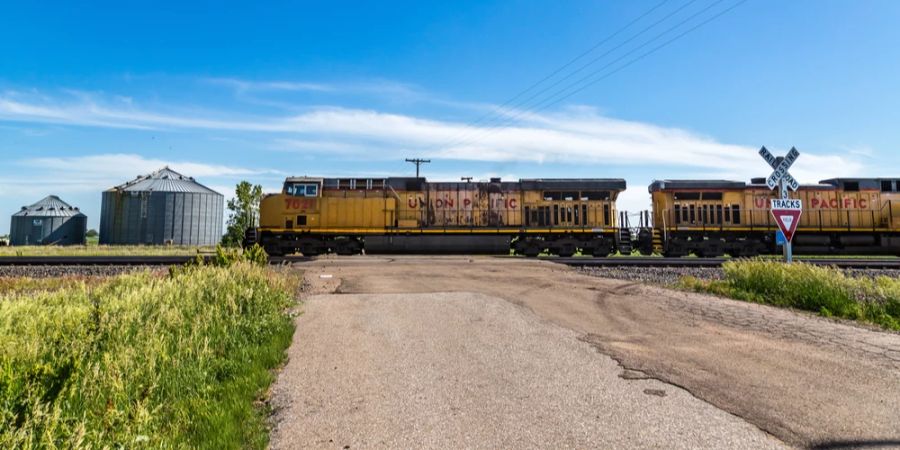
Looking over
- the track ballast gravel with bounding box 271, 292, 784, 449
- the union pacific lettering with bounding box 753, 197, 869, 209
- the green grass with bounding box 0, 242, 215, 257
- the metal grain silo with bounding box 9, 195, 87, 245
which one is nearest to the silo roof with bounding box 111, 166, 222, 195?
the metal grain silo with bounding box 9, 195, 87, 245

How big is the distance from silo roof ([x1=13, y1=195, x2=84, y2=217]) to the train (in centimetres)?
4867

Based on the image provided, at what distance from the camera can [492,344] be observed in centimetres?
521

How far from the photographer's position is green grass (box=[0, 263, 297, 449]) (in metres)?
2.60

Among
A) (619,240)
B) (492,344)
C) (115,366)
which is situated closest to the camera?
(115,366)

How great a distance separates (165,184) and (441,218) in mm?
41580

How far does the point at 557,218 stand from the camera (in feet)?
68.9

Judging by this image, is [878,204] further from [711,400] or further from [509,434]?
[509,434]

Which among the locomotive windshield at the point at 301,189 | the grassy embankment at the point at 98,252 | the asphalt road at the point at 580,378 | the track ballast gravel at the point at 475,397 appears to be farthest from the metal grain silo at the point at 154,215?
the track ballast gravel at the point at 475,397

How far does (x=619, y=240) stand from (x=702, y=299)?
12.3 meters

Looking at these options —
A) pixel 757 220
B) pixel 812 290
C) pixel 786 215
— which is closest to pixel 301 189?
pixel 786 215

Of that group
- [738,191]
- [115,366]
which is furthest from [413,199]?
[115,366]

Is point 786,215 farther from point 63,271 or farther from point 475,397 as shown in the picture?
point 63,271

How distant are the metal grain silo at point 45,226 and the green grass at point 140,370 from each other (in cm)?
5833

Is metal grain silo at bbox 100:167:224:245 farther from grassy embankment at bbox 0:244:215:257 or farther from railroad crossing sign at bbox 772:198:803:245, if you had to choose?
railroad crossing sign at bbox 772:198:803:245
